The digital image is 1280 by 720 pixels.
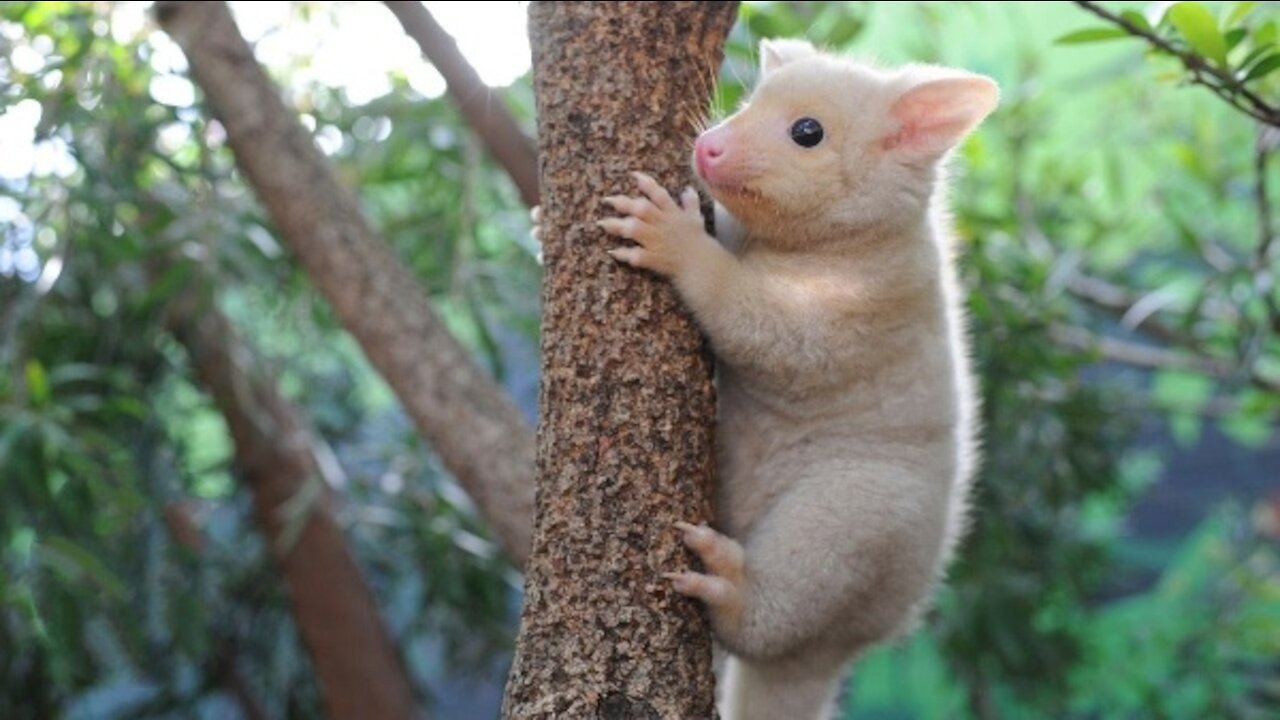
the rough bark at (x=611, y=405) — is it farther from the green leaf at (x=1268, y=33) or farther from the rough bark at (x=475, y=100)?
the green leaf at (x=1268, y=33)

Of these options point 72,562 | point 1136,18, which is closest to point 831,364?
point 1136,18

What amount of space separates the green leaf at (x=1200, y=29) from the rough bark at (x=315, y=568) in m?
2.79

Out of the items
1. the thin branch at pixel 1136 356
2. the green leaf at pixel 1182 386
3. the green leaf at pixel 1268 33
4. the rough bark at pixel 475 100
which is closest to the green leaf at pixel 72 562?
the rough bark at pixel 475 100

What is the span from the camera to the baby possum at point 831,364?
212 cm

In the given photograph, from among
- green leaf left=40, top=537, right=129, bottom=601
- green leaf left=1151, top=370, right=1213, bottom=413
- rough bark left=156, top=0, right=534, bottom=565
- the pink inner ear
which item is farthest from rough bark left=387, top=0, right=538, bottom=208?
green leaf left=1151, top=370, right=1213, bottom=413

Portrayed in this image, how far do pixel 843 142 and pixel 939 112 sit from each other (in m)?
0.15

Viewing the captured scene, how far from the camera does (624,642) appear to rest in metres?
1.85

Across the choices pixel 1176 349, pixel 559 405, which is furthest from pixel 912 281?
pixel 1176 349

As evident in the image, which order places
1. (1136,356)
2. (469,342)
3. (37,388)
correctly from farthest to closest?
(469,342)
(1136,356)
(37,388)

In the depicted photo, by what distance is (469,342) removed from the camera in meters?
5.79

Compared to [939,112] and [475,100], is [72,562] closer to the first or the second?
[475,100]

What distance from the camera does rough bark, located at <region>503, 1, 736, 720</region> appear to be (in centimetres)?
186

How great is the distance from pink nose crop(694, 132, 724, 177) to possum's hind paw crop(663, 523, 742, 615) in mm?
507

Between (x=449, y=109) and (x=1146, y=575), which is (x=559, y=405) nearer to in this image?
(x=449, y=109)
